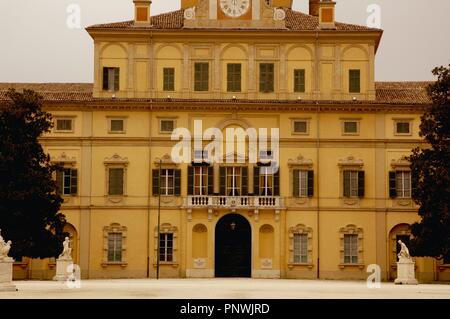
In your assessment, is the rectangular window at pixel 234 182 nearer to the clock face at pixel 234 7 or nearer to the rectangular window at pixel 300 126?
the rectangular window at pixel 300 126

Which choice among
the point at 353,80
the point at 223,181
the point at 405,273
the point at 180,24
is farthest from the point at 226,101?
the point at 405,273

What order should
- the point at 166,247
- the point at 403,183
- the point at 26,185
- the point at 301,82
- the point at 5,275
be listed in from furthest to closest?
the point at 301,82 → the point at 403,183 → the point at 166,247 → the point at 26,185 → the point at 5,275

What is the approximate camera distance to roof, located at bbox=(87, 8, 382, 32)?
203ft

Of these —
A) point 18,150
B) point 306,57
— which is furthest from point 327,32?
point 18,150

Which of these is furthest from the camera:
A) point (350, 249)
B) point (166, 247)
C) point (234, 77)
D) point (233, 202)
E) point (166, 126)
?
point (234, 77)

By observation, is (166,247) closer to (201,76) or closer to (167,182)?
(167,182)

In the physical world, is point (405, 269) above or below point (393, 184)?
below

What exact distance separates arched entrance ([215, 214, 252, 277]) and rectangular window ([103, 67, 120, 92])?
10254 millimetres

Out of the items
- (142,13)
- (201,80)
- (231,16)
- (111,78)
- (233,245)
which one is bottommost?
(233,245)

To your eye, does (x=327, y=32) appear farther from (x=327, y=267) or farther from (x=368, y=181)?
(x=327, y=267)

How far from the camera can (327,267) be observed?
60.2 metres

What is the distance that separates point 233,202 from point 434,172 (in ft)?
39.6

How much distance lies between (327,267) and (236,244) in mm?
5488

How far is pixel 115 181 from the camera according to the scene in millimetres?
61094
